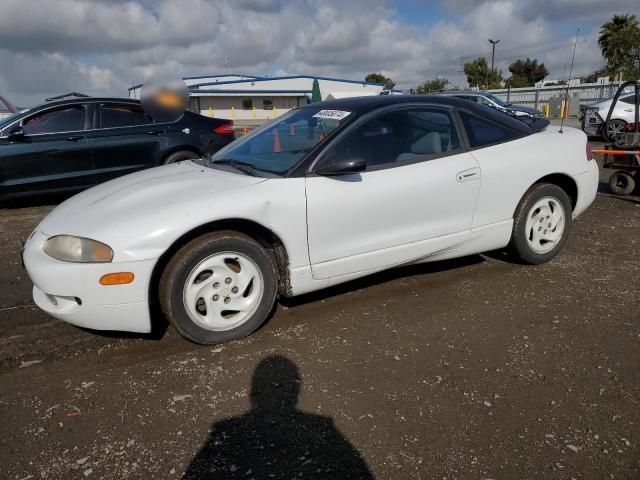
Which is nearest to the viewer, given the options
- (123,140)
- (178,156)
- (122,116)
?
(123,140)

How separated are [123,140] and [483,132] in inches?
207

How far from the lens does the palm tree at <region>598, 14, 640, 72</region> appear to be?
46.1 metres

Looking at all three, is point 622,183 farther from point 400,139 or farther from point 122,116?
point 122,116

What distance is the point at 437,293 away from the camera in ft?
12.6

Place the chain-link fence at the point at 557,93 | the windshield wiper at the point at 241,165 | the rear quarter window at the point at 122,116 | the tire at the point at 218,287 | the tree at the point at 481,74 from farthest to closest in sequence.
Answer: the tree at the point at 481,74
the chain-link fence at the point at 557,93
the rear quarter window at the point at 122,116
the windshield wiper at the point at 241,165
the tire at the point at 218,287

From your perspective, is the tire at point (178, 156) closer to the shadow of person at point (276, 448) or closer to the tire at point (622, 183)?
the shadow of person at point (276, 448)

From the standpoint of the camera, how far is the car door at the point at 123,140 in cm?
699

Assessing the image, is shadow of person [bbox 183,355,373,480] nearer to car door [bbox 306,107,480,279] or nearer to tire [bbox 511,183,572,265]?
car door [bbox 306,107,480,279]

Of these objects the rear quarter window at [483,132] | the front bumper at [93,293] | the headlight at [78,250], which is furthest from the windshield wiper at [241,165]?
the rear quarter window at [483,132]

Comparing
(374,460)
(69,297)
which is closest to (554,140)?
(374,460)

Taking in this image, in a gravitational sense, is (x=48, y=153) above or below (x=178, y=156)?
above

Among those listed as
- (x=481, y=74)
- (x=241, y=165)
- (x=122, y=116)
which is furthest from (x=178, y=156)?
(x=481, y=74)

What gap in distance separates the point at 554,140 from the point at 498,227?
0.98m

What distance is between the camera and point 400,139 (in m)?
3.62
